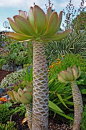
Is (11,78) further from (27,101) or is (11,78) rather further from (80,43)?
(27,101)

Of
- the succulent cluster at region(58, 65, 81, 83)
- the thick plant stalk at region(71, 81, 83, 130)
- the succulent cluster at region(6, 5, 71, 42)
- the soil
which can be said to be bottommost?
the soil

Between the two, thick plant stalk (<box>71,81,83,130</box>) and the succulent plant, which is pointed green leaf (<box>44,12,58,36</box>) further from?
thick plant stalk (<box>71,81,83,130</box>)

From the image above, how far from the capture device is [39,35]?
1.02 m

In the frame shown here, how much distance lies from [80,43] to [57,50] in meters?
1.03

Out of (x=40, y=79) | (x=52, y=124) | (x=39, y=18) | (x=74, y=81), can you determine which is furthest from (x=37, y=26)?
(x=52, y=124)

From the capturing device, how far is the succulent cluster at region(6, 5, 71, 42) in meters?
0.95

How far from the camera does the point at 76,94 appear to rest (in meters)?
1.23

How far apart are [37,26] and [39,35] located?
0.06 meters

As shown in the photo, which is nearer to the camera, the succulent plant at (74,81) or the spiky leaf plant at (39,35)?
the spiky leaf plant at (39,35)

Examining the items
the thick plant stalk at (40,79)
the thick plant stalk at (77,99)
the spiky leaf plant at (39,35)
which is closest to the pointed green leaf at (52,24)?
the spiky leaf plant at (39,35)

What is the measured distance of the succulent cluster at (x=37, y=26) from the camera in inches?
37.6

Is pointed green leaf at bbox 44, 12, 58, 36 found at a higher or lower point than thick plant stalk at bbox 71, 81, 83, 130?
higher

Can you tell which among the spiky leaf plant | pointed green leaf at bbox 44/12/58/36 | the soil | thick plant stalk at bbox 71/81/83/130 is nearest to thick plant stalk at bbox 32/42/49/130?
the spiky leaf plant

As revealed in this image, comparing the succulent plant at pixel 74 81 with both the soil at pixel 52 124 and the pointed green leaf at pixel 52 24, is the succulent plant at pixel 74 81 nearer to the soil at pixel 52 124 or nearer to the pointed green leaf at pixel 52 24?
the pointed green leaf at pixel 52 24
